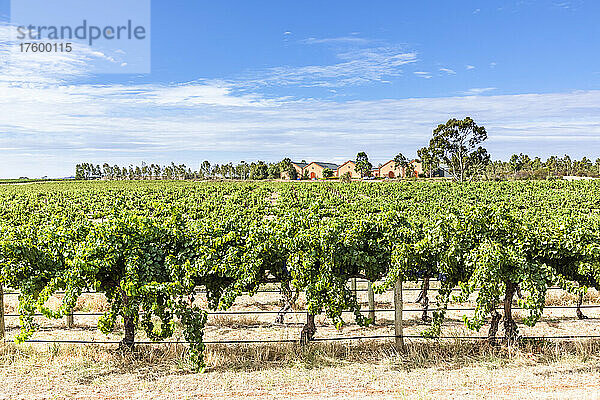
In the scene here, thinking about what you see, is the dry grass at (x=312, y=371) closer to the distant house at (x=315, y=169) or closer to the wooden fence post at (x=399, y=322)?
the wooden fence post at (x=399, y=322)

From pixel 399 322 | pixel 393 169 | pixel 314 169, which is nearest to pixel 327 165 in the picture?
pixel 314 169

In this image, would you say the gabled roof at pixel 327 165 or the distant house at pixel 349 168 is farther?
the gabled roof at pixel 327 165

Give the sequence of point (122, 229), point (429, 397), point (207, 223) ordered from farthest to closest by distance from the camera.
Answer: point (207, 223) < point (122, 229) < point (429, 397)

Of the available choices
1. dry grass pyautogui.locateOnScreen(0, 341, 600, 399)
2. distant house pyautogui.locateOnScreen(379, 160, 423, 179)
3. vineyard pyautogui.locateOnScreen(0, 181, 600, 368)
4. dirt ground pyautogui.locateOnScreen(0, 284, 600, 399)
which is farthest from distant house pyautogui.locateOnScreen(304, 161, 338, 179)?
dry grass pyautogui.locateOnScreen(0, 341, 600, 399)

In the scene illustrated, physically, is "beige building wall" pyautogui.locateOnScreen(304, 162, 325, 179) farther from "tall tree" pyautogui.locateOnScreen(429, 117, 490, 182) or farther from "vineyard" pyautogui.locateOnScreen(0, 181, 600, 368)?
"vineyard" pyautogui.locateOnScreen(0, 181, 600, 368)

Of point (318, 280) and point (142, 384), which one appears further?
point (318, 280)

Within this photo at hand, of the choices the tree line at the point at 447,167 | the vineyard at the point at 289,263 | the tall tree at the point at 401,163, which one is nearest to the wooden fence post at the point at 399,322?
the vineyard at the point at 289,263

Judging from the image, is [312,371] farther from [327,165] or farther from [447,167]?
[327,165]

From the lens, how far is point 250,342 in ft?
28.3

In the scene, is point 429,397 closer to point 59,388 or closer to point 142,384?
point 142,384

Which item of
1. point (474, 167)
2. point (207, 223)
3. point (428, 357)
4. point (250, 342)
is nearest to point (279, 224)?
point (207, 223)

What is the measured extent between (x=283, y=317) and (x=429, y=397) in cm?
405

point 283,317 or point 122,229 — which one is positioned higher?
point 122,229

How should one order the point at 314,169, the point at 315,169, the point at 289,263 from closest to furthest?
the point at 289,263
the point at 315,169
the point at 314,169
